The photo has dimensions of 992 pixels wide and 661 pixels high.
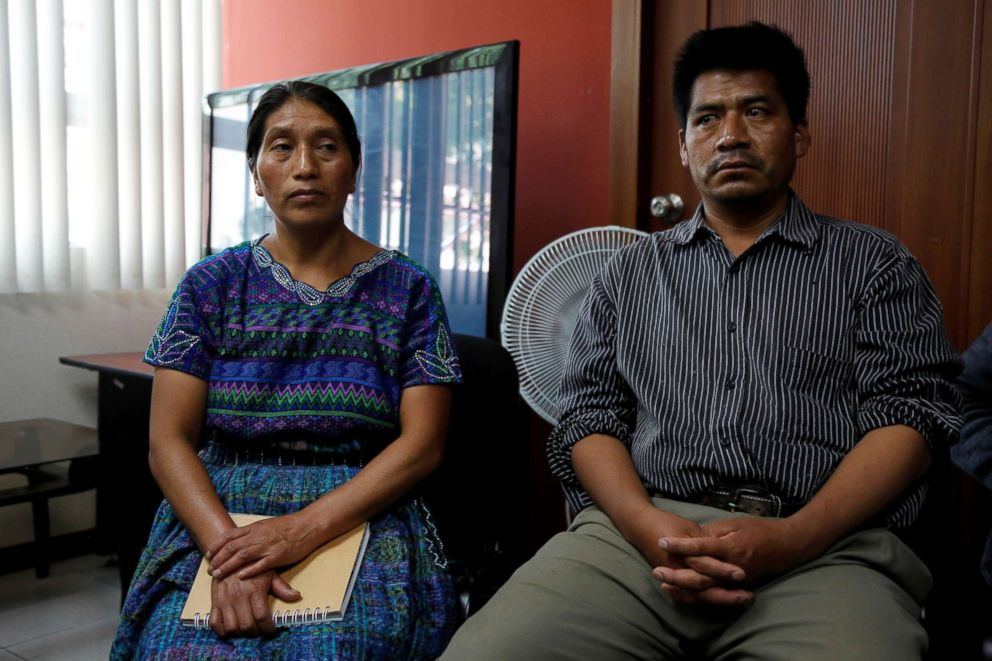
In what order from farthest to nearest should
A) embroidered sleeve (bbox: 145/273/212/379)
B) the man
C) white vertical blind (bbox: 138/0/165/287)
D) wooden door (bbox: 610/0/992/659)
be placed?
white vertical blind (bbox: 138/0/165/287), wooden door (bbox: 610/0/992/659), embroidered sleeve (bbox: 145/273/212/379), the man

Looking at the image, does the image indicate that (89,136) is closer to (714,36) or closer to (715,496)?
(714,36)

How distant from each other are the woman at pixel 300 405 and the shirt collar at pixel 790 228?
459 mm

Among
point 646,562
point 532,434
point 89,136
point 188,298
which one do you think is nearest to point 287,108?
point 188,298

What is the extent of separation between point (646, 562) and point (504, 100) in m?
1.34

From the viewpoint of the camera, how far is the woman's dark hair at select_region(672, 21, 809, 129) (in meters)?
1.50

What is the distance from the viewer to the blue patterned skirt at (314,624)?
1.22 meters

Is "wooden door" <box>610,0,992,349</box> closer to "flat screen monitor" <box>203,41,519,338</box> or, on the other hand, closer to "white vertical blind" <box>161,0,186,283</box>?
"flat screen monitor" <box>203,41,519,338</box>

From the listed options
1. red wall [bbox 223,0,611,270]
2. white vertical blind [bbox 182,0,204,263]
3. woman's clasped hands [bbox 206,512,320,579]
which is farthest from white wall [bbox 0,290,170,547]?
woman's clasped hands [bbox 206,512,320,579]

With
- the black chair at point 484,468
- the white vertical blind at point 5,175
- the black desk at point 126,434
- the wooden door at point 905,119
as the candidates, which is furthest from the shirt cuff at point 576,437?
the white vertical blind at point 5,175

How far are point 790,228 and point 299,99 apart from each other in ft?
2.81

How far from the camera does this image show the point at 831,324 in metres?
1.39

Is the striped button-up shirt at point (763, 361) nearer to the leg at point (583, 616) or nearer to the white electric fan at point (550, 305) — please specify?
the leg at point (583, 616)

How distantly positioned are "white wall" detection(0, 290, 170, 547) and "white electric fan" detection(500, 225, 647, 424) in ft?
5.56

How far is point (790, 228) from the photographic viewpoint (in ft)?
4.81
